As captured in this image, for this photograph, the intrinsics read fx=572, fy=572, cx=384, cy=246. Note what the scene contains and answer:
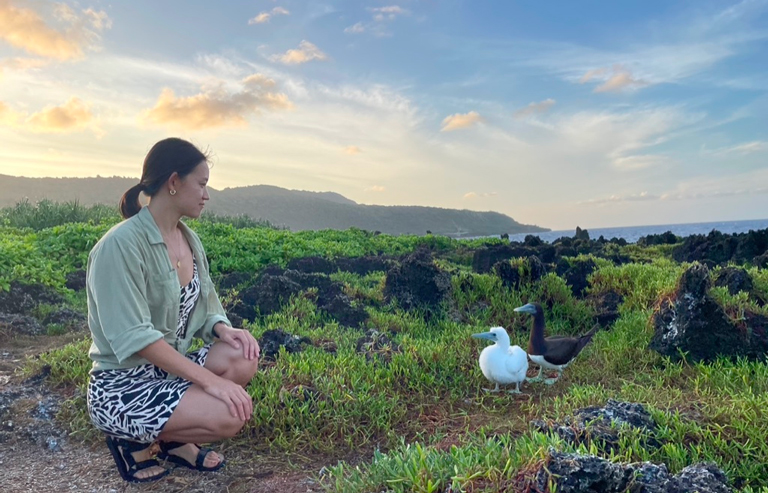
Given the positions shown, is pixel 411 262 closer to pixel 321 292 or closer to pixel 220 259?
pixel 321 292

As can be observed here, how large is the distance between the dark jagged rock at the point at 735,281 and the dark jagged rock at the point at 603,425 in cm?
460

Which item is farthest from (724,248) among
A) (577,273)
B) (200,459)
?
(200,459)

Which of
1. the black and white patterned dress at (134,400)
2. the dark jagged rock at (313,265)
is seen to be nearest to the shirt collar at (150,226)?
the black and white patterned dress at (134,400)

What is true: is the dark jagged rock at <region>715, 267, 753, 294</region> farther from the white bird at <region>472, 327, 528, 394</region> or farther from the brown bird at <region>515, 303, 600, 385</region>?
the white bird at <region>472, 327, 528, 394</region>

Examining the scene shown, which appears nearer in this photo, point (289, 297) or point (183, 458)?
point (183, 458)

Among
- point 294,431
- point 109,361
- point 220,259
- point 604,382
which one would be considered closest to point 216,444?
point 294,431

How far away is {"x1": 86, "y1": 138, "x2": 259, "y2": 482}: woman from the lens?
11.1 ft

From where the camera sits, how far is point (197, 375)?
137 inches

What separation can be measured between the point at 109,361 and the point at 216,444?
49.0 inches

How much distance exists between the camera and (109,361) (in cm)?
365

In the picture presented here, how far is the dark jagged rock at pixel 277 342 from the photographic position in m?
6.06

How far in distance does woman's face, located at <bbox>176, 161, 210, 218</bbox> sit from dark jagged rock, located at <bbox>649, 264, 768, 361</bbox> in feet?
15.0

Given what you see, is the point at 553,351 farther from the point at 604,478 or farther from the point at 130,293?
the point at 130,293

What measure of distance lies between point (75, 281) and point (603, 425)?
394 inches
